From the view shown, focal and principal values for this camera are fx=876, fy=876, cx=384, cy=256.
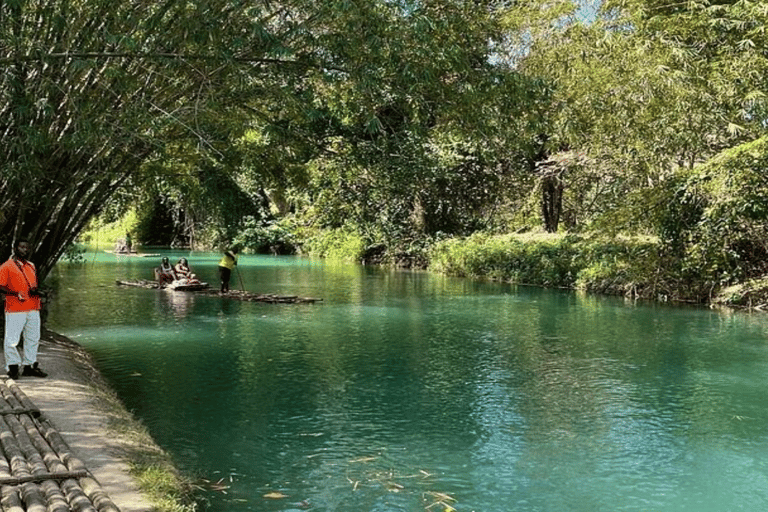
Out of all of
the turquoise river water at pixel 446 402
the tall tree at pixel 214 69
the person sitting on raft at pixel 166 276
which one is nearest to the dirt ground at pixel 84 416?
the turquoise river water at pixel 446 402

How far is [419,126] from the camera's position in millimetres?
9906

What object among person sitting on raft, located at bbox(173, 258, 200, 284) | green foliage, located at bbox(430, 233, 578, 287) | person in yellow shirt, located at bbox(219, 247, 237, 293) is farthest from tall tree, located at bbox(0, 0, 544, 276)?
green foliage, located at bbox(430, 233, 578, 287)

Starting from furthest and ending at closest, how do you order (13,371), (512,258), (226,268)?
1. (512,258)
2. (226,268)
3. (13,371)

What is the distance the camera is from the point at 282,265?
3759cm

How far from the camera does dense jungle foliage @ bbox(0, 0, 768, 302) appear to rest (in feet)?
28.5

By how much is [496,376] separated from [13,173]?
6421 mm

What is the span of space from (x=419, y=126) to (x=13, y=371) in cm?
506

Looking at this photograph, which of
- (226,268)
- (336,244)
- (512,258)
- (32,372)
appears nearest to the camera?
(32,372)

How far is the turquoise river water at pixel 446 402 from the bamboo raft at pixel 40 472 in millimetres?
1200

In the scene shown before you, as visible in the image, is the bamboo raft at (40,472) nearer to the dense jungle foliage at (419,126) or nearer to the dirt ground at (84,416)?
the dirt ground at (84,416)

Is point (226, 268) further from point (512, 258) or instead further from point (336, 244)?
point (336, 244)

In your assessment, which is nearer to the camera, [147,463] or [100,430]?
[147,463]

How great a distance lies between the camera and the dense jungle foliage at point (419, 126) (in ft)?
28.5

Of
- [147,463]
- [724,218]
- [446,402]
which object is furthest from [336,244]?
[147,463]
